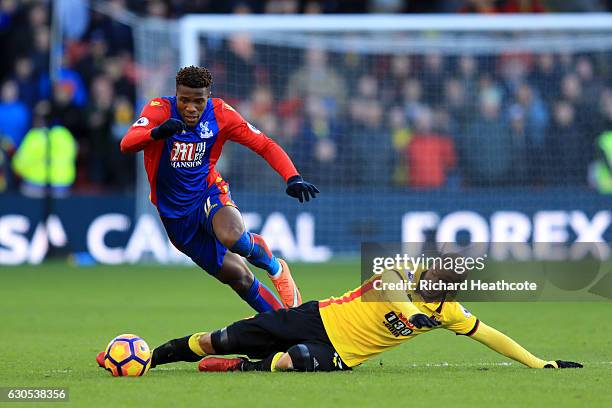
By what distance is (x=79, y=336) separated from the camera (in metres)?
11.1

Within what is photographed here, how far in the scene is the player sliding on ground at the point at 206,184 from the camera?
31.6 feet

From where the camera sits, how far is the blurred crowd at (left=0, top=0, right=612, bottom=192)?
1978 centimetres

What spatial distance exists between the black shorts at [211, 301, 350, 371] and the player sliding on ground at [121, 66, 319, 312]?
1185mm

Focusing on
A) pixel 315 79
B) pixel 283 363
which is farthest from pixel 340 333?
pixel 315 79

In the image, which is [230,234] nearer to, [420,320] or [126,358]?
[126,358]

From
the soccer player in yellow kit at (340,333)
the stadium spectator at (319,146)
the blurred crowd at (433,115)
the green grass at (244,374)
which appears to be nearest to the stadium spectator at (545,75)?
the blurred crowd at (433,115)

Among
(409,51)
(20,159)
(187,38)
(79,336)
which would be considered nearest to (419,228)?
(409,51)

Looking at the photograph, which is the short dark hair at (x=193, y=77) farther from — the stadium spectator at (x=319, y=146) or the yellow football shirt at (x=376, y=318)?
the stadium spectator at (x=319, y=146)

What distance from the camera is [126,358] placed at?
8297mm

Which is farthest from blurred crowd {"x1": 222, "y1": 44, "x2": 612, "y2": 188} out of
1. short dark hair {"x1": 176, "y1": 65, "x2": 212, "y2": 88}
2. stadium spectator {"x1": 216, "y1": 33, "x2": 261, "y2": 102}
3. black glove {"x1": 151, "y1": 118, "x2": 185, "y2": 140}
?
black glove {"x1": 151, "y1": 118, "x2": 185, "y2": 140}

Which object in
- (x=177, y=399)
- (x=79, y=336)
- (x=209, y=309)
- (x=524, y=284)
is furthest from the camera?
(x=524, y=284)

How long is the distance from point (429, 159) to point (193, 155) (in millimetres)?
10433

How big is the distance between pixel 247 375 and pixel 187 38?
11.2 metres

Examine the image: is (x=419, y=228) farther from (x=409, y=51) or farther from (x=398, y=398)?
(x=398, y=398)
